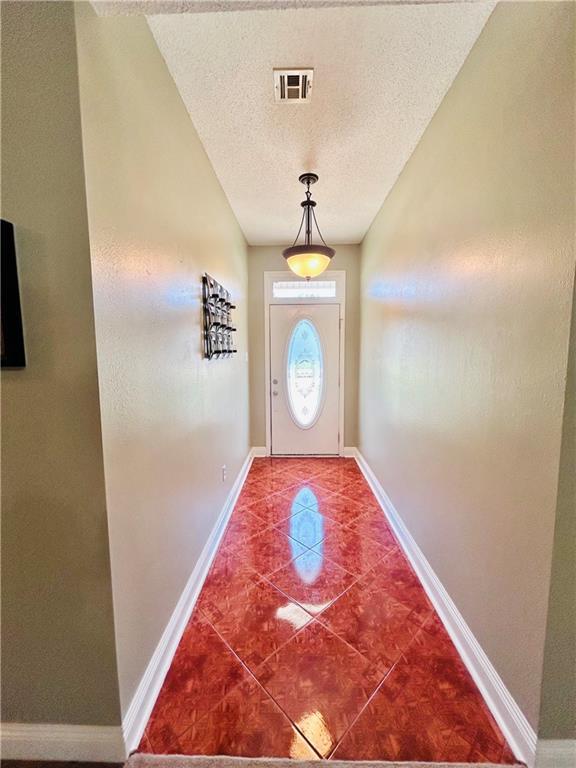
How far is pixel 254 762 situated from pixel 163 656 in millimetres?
529

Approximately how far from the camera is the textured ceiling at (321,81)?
1.27 metres

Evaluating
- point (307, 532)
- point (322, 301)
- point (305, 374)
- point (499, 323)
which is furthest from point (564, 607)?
point (322, 301)

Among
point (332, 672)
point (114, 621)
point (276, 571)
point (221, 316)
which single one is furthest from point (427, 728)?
point (221, 316)

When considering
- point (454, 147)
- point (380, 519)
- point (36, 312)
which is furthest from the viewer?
point (380, 519)

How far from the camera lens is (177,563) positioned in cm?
156

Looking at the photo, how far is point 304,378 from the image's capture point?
417cm

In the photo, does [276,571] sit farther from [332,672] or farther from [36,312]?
[36,312]

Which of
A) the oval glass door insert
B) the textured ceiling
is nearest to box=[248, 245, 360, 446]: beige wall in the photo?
the oval glass door insert

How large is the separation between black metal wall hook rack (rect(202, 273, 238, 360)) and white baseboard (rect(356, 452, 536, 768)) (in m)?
1.94

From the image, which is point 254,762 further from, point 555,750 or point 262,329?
point 262,329

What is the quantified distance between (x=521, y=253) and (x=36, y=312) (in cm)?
163

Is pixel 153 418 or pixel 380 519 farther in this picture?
pixel 380 519

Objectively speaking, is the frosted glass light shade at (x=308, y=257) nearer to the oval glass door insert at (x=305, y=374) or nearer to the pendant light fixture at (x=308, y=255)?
the pendant light fixture at (x=308, y=255)

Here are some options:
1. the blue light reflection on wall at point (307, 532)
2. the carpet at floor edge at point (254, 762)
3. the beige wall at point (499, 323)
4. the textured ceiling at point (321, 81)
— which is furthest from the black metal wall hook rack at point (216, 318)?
the carpet at floor edge at point (254, 762)
